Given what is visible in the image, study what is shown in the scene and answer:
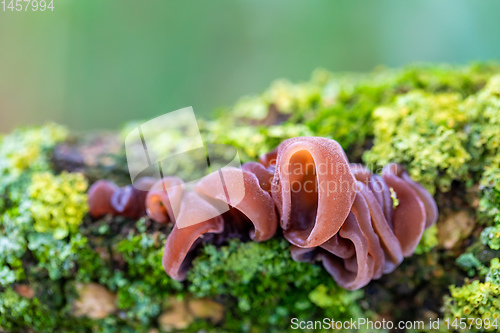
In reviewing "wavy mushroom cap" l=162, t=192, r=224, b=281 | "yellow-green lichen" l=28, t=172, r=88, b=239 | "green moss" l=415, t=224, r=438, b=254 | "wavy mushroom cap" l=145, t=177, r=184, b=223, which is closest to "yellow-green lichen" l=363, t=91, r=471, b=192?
"green moss" l=415, t=224, r=438, b=254

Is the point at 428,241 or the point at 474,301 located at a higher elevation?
the point at 428,241

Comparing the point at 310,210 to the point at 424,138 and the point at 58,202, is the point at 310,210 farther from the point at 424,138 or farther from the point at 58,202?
the point at 58,202

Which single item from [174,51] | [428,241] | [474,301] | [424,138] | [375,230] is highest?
[174,51]

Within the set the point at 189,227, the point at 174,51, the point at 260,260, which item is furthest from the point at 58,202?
the point at 174,51

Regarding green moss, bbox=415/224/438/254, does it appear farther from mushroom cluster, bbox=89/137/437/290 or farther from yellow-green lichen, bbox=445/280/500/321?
yellow-green lichen, bbox=445/280/500/321

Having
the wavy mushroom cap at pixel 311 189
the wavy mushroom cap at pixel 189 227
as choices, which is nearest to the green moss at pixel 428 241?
the wavy mushroom cap at pixel 311 189

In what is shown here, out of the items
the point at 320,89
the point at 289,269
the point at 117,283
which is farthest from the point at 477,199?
the point at 117,283

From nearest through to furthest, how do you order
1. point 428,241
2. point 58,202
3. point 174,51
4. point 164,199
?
point 164,199 < point 428,241 < point 58,202 < point 174,51
